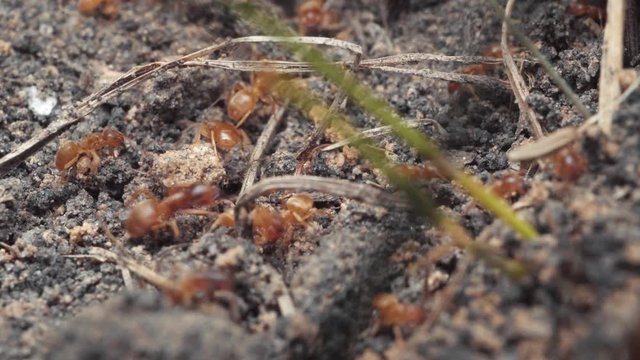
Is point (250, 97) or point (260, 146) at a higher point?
point (250, 97)

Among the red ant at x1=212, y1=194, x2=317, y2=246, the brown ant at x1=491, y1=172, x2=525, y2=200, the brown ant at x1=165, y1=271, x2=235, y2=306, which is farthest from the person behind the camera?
the red ant at x1=212, y1=194, x2=317, y2=246

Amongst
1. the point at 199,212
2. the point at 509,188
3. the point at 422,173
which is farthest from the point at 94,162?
the point at 509,188

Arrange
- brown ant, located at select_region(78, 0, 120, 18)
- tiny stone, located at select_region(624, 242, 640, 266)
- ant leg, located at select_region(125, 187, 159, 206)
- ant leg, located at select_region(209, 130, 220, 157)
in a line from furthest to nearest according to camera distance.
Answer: brown ant, located at select_region(78, 0, 120, 18) < ant leg, located at select_region(209, 130, 220, 157) < ant leg, located at select_region(125, 187, 159, 206) < tiny stone, located at select_region(624, 242, 640, 266)

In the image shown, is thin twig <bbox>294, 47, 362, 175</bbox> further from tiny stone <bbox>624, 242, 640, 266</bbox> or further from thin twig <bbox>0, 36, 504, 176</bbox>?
tiny stone <bbox>624, 242, 640, 266</bbox>

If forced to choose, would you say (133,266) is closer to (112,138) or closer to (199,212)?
(199,212)

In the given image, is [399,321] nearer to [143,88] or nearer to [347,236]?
[347,236]

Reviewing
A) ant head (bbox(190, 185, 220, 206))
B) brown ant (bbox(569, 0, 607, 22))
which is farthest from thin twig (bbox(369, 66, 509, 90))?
ant head (bbox(190, 185, 220, 206))
